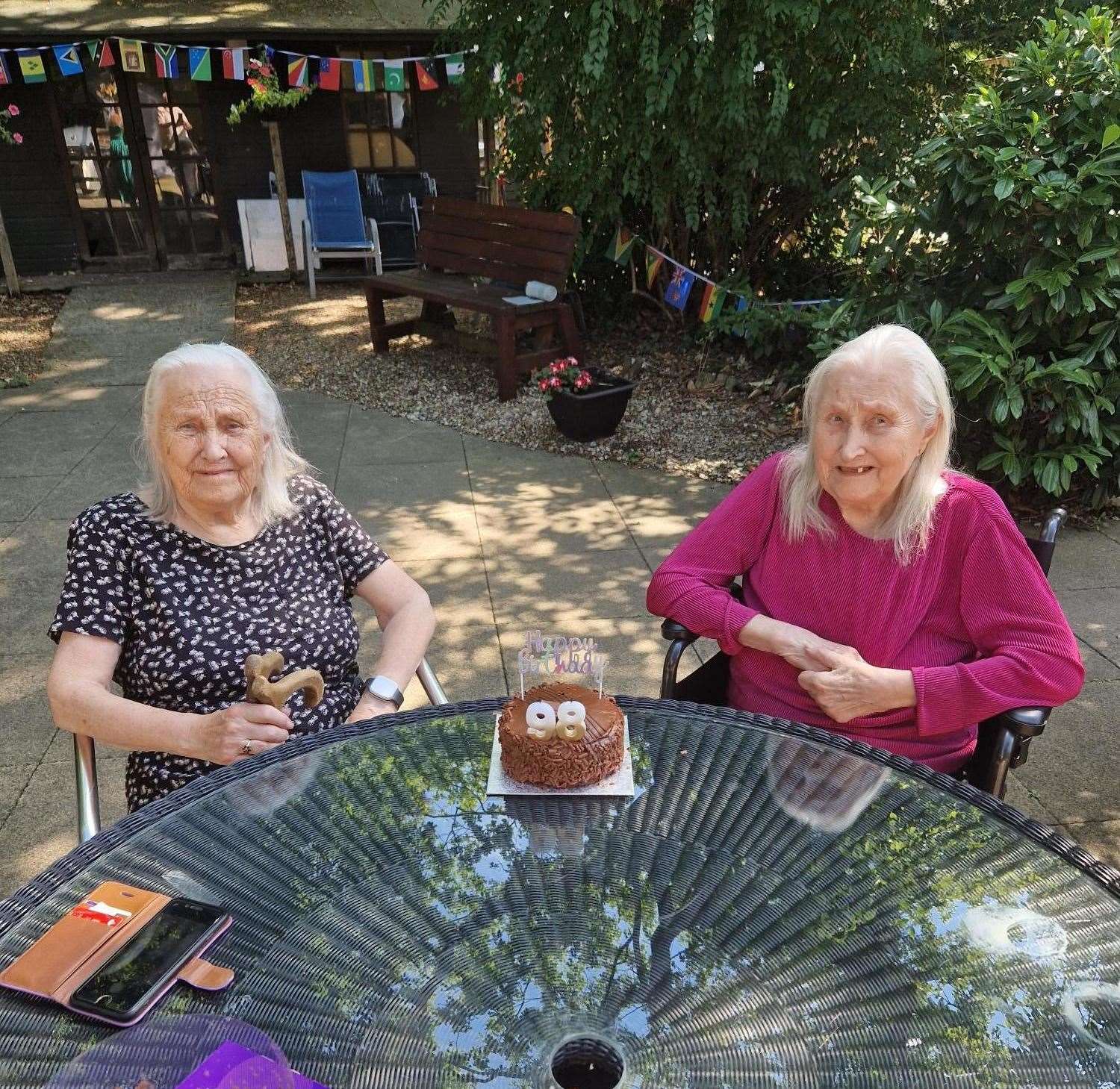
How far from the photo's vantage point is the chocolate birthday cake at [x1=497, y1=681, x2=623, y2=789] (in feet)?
4.95

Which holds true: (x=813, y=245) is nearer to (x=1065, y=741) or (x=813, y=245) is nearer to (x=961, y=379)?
(x=961, y=379)

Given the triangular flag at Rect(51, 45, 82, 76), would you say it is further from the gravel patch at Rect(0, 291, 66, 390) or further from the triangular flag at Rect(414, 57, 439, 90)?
the triangular flag at Rect(414, 57, 439, 90)

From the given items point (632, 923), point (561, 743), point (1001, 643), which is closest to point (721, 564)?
point (1001, 643)

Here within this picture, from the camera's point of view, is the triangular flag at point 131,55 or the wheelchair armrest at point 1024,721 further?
the triangular flag at point 131,55

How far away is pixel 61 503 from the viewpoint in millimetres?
4594

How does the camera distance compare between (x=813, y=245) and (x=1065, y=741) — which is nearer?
(x=1065, y=741)

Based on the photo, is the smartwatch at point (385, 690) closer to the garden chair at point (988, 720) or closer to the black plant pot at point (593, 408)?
the garden chair at point (988, 720)

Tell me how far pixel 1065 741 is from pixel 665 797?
1.87m

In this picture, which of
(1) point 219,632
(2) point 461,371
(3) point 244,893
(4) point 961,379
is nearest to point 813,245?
(2) point 461,371

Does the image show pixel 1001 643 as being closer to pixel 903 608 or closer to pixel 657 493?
pixel 903 608

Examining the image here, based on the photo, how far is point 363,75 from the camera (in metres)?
8.85

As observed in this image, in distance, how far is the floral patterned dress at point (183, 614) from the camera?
5.76ft

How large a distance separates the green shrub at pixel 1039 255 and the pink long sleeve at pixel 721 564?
222 cm

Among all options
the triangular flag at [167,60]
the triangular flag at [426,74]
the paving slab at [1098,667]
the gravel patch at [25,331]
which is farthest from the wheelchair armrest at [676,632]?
the triangular flag at [167,60]
